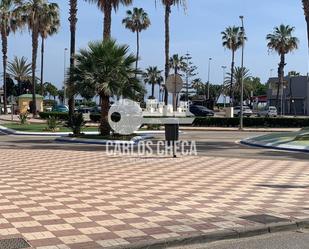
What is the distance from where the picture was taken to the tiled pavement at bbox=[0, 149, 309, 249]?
7.00 metres

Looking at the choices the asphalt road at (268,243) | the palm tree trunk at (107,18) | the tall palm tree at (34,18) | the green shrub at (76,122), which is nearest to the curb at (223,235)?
the asphalt road at (268,243)

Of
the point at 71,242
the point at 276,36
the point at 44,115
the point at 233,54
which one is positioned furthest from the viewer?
the point at 233,54

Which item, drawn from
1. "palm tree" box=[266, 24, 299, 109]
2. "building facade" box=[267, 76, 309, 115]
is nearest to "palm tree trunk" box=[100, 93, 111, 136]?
"palm tree" box=[266, 24, 299, 109]

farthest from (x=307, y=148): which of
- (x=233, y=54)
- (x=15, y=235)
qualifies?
(x=233, y=54)

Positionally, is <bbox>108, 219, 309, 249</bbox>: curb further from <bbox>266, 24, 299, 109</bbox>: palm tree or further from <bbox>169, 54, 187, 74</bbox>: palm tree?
<bbox>169, 54, 187, 74</bbox>: palm tree

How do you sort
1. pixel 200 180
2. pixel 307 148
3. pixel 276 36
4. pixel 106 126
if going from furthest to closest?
pixel 276 36, pixel 106 126, pixel 307 148, pixel 200 180

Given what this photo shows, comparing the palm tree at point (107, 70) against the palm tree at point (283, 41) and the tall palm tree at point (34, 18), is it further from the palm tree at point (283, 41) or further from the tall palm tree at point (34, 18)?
the palm tree at point (283, 41)

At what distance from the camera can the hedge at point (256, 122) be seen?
42.4 m

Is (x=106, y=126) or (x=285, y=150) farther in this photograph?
(x=106, y=126)

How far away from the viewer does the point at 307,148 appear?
21719 millimetres

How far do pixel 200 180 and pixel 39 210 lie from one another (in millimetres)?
5059

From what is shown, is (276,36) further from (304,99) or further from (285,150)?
(285,150)

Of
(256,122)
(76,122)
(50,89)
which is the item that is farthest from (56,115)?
(50,89)

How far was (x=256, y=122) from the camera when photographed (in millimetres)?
43281
